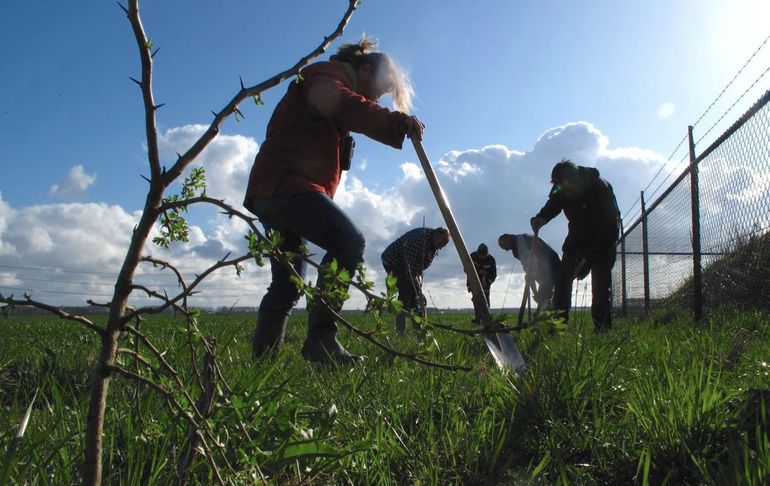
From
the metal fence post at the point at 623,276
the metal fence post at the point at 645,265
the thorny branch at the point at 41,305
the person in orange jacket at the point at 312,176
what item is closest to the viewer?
the thorny branch at the point at 41,305

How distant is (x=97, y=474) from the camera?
91 cm

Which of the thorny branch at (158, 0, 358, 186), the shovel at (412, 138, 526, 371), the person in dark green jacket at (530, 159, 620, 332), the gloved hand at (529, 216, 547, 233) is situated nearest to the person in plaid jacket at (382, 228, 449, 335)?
the gloved hand at (529, 216, 547, 233)

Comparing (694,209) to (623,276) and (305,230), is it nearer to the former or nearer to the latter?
(305,230)

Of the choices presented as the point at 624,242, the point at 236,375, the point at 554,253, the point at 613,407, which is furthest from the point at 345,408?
the point at 624,242

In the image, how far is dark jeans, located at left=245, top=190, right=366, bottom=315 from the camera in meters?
3.02

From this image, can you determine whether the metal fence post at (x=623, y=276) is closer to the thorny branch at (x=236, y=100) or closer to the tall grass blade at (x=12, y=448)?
the thorny branch at (x=236, y=100)

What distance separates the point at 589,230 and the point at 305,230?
3.72 metres

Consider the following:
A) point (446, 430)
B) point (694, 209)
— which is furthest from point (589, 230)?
point (446, 430)

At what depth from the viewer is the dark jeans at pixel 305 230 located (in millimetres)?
3018

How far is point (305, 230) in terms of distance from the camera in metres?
3.07

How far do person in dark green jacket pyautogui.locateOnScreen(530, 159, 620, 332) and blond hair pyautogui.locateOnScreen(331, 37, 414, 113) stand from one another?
9.90 feet

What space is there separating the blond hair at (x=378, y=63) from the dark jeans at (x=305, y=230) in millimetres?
888

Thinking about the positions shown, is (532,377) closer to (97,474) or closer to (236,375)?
(236,375)

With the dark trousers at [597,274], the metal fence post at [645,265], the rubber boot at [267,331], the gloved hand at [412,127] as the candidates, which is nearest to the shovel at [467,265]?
the gloved hand at [412,127]
